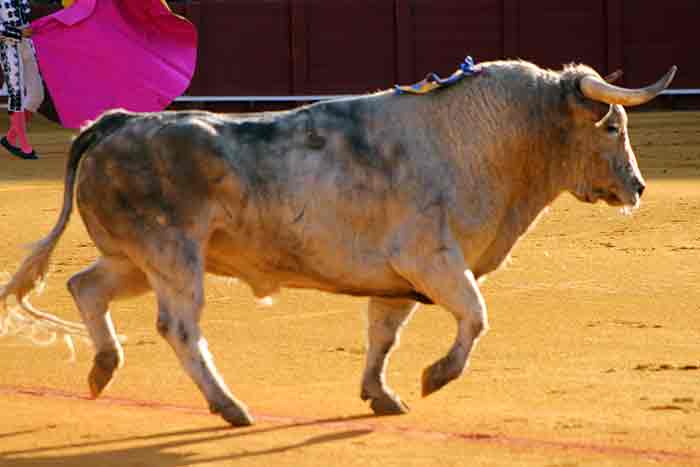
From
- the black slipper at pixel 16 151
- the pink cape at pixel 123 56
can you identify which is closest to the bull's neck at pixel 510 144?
the pink cape at pixel 123 56

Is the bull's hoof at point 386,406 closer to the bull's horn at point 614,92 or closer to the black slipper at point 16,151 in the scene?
the bull's horn at point 614,92

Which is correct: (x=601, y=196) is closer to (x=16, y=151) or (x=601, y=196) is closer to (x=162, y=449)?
(x=162, y=449)

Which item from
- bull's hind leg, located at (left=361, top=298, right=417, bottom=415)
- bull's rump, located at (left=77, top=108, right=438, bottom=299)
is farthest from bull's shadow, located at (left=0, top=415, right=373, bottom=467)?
bull's rump, located at (left=77, top=108, right=438, bottom=299)

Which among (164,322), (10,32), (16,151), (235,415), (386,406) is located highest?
(164,322)

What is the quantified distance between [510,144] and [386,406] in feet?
2.79

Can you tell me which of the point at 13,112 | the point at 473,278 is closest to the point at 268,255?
the point at 473,278

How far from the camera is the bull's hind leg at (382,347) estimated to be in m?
4.78

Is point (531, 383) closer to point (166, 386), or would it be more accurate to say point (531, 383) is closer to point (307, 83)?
point (166, 386)

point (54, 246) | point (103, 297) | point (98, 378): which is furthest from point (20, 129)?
point (98, 378)

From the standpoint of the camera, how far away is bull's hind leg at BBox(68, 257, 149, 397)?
4.70 m

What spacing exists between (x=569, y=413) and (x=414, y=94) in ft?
3.40

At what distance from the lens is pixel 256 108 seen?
17125mm

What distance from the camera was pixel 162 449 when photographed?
4.30 meters

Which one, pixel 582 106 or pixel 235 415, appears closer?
pixel 235 415
